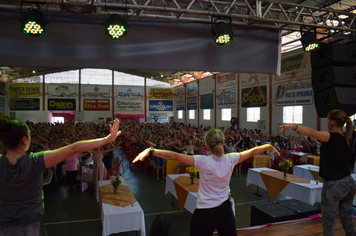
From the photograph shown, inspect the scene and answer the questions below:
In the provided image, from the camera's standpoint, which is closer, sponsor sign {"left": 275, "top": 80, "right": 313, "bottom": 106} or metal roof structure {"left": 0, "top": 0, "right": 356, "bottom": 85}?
metal roof structure {"left": 0, "top": 0, "right": 356, "bottom": 85}

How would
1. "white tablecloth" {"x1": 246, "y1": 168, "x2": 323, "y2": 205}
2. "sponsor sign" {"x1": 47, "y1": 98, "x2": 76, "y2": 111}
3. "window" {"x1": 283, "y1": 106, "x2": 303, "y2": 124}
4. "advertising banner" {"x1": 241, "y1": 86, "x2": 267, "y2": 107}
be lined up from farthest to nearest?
"sponsor sign" {"x1": 47, "y1": 98, "x2": 76, "y2": 111} < "advertising banner" {"x1": 241, "y1": 86, "x2": 267, "y2": 107} < "window" {"x1": 283, "y1": 106, "x2": 303, "y2": 124} < "white tablecloth" {"x1": 246, "y1": 168, "x2": 323, "y2": 205}

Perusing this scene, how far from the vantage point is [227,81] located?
20797mm

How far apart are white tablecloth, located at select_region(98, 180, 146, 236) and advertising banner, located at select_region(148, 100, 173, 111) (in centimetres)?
2692

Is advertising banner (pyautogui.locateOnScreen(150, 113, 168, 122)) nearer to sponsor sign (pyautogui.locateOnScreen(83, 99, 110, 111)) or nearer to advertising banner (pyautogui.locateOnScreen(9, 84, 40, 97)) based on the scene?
sponsor sign (pyautogui.locateOnScreen(83, 99, 110, 111))

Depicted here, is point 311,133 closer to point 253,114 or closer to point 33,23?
point 33,23

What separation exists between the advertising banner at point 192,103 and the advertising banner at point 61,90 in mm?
13364

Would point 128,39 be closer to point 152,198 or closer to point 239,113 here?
point 152,198

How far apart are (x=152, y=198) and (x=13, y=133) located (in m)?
5.26

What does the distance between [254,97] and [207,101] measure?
6.93m

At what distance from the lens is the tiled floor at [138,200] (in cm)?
457

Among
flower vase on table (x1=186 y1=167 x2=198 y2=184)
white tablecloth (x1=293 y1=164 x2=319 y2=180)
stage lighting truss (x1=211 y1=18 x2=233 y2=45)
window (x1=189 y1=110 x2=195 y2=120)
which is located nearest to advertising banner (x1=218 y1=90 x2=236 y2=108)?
window (x1=189 y1=110 x2=195 y2=120)

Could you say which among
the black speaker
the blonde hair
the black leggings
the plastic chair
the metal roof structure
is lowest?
the plastic chair

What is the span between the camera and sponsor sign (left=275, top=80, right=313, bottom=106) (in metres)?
13.6

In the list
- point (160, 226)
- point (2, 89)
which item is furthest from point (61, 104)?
point (160, 226)
